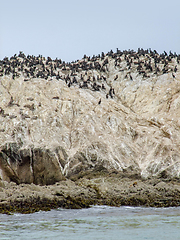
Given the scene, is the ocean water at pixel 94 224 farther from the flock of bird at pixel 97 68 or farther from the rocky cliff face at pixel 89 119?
the flock of bird at pixel 97 68

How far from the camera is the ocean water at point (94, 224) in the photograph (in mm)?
15492

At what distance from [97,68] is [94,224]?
47.2 m

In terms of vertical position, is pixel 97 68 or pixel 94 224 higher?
pixel 97 68

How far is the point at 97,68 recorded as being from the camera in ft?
204

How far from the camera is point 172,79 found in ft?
173

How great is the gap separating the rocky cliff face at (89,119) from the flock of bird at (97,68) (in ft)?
0.62

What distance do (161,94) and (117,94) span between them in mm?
8332

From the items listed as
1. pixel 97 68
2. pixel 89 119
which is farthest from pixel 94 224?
pixel 97 68

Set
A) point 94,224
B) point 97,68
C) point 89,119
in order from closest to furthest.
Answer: point 94,224 → point 89,119 → point 97,68

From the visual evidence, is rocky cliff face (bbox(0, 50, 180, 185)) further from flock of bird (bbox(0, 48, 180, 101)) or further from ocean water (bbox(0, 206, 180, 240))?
ocean water (bbox(0, 206, 180, 240))

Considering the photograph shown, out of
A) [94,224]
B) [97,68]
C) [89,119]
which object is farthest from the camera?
[97,68]

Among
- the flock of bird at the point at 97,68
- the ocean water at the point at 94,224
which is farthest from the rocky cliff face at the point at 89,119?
the ocean water at the point at 94,224

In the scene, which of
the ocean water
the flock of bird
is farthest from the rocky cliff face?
the ocean water

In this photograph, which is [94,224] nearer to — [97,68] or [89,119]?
[89,119]
